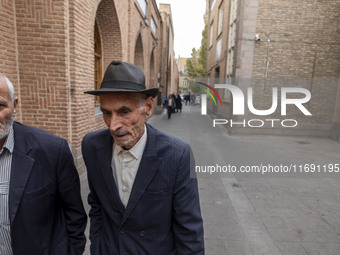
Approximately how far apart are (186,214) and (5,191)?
1151 millimetres

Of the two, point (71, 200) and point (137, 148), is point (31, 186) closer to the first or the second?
point (71, 200)

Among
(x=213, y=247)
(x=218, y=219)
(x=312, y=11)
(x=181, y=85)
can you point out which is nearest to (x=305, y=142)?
(x=312, y=11)

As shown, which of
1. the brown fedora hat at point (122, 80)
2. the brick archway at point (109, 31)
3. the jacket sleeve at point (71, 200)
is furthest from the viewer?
the brick archway at point (109, 31)

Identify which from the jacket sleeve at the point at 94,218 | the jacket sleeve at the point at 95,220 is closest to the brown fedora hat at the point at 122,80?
the jacket sleeve at the point at 94,218

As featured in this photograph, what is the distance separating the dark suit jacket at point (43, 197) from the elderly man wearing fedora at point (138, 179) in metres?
0.22

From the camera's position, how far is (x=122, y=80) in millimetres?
1350

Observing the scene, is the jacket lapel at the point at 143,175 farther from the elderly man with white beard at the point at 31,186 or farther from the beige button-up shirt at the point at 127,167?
the elderly man with white beard at the point at 31,186

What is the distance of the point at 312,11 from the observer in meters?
10.3

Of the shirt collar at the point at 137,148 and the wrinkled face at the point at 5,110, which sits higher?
the wrinkled face at the point at 5,110

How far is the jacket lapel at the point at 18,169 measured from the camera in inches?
54.2

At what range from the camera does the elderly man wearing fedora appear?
4.58 feet

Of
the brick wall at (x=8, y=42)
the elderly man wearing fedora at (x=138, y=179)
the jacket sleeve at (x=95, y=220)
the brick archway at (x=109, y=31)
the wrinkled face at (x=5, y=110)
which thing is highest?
the brick archway at (x=109, y=31)

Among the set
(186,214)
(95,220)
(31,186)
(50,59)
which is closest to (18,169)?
(31,186)

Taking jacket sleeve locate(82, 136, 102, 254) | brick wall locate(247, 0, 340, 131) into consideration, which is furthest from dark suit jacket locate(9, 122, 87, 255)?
brick wall locate(247, 0, 340, 131)
